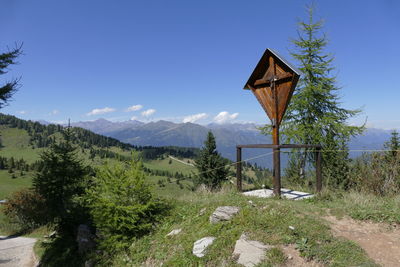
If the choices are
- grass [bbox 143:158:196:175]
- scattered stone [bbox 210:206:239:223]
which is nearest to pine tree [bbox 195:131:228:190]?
scattered stone [bbox 210:206:239:223]

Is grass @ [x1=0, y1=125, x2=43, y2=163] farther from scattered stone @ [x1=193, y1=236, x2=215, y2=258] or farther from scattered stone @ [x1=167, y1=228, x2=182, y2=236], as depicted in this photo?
scattered stone @ [x1=193, y1=236, x2=215, y2=258]

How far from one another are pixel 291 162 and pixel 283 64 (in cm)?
1062

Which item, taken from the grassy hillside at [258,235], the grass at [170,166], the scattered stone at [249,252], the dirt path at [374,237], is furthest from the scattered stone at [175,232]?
the grass at [170,166]

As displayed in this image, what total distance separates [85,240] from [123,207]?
415 centimetres

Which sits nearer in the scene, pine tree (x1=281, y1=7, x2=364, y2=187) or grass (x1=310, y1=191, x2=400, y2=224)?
grass (x1=310, y1=191, x2=400, y2=224)

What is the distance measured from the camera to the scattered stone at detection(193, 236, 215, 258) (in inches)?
241

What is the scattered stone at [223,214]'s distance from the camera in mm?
7129

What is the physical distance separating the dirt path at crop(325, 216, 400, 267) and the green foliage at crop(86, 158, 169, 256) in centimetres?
583

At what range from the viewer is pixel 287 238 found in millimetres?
Answer: 5625

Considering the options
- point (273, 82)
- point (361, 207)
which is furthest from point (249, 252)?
point (273, 82)

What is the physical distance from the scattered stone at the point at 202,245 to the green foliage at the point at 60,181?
10.8 m

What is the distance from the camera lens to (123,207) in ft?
27.0


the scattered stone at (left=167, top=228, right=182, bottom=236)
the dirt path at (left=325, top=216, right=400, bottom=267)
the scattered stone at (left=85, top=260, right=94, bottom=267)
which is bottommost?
the scattered stone at (left=85, top=260, right=94, bottom=267)

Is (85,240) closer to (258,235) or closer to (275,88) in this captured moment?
(258,235)
